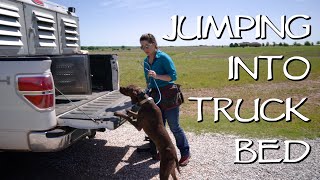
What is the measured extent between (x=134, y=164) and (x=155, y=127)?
123 centimetres

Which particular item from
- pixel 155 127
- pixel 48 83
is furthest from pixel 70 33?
pixel 155 127

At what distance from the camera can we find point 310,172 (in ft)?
16.2

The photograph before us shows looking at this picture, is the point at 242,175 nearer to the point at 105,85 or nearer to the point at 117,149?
the point at 117,149

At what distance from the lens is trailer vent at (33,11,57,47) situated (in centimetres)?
581

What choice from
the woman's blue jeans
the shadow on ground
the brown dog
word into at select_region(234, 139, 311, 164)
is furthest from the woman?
word into at select_region(234, 139, 311, 164)

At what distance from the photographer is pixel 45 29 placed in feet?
19.9

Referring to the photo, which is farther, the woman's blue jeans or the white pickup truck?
the woman's blue jeans

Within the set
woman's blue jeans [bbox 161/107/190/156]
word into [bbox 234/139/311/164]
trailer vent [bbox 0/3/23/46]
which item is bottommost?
word into [bbox 234/139/311/164]

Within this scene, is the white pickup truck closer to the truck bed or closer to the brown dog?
the truck bed

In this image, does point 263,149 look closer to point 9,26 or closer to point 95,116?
point 95,116

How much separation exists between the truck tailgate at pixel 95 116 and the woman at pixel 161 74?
0.66 m

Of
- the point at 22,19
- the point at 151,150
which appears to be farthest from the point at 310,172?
the point at 22,19

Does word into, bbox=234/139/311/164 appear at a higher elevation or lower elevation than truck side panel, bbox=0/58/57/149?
lower

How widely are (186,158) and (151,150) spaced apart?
2.19ft
